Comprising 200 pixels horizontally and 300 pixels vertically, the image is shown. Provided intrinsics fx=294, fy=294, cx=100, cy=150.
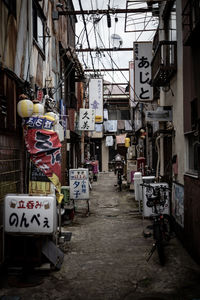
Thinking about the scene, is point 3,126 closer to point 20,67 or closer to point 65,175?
point 20,67

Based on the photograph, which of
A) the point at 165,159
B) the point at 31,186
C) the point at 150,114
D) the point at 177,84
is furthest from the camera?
the point at 165,159

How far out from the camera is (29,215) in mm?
7012

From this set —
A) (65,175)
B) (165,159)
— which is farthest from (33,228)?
(65,175)

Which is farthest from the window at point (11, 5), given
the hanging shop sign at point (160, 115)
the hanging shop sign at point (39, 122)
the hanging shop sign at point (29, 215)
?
the hanging shop sign at point (160, 115)

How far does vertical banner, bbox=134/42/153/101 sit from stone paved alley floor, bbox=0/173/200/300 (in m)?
6.94

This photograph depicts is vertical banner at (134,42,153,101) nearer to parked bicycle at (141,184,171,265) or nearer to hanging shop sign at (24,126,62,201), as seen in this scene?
parked bicycle at (141,184,171,265)

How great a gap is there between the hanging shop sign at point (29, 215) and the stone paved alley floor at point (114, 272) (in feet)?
3.83

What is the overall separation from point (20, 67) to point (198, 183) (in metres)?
6.05

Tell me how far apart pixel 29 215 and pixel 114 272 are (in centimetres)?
251

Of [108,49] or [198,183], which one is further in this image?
[108,49]

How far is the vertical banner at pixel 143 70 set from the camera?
48.2 ft

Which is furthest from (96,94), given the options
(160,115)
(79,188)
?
(160,115)

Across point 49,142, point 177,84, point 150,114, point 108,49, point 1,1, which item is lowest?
point 49,142

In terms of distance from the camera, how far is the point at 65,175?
17156 millimetres
